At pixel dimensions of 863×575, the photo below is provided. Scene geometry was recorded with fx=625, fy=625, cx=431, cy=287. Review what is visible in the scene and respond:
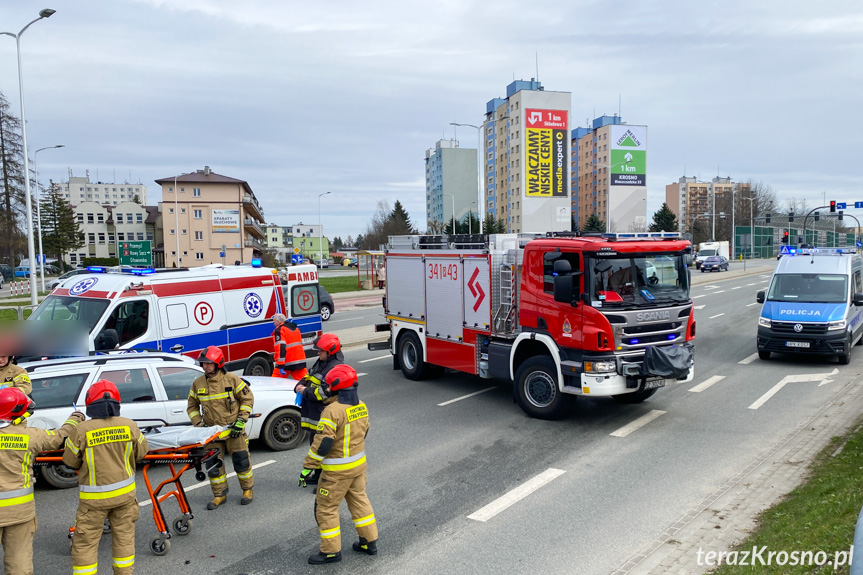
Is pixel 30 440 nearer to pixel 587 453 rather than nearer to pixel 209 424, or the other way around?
pixel 209 424

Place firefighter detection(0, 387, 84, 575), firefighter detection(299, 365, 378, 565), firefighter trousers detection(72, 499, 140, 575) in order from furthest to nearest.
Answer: firefighter detection(299, 365, 378, 565)
firefighter trousers detection(72, 499, 140, 575)
firefighter detection(0, 387, 84, 575)

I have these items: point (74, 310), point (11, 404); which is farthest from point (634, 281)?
point (74, 310)

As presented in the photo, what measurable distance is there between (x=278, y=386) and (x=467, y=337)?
3.71m

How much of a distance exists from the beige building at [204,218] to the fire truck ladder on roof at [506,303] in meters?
59.1

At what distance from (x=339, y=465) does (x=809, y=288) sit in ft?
44.9

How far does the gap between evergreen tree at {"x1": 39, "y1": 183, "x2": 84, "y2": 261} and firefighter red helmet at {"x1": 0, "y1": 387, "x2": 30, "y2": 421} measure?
3182 inches

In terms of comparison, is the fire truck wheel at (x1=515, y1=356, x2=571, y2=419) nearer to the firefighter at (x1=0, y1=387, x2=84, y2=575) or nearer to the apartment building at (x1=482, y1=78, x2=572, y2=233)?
the firefighter at (x1=0, y1=387, x2=84, y2=575)

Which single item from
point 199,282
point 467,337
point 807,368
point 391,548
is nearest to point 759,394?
point 807,368

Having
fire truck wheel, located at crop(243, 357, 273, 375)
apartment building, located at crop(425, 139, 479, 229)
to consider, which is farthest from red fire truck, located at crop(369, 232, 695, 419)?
apartment building, located at crop(425, 139, 479, 229)

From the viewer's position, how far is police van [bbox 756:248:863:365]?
13.5 metres

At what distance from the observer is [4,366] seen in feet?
24.2

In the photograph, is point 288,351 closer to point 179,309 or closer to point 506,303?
point 179,309

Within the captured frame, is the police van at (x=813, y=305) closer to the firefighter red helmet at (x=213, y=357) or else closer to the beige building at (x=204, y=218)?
the firefighter red helmet at (x=213, y=357)

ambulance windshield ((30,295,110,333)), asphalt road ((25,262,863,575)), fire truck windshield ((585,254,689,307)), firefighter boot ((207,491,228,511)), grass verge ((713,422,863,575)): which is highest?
fire truck windshield ((585,254,689,307))
